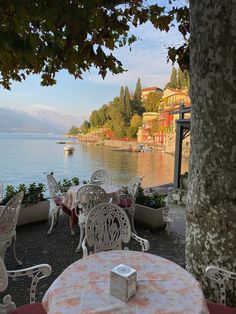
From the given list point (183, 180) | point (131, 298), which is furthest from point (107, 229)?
point (183, 180)

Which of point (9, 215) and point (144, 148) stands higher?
point (9, 215)

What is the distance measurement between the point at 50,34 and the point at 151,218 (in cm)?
346

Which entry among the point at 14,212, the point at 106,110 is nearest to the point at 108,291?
the point at 14,212

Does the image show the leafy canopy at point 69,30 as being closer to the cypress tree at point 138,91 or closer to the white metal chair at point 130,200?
the white metal chair at point 130,200

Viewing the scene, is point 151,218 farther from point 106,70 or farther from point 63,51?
point 63,51

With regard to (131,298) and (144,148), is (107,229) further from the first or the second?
(144,148)

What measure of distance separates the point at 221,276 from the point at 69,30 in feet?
→ 7.30

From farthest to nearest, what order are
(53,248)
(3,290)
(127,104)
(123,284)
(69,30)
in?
(127,104)
(53,248)
(69,30)
(3,290)
(123,284)

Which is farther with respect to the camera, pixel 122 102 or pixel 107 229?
pixel 122 102

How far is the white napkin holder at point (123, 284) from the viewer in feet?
4.34

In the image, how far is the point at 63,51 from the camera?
2518mm

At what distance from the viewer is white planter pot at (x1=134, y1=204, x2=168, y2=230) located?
470 cm

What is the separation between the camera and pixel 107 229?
2.62m

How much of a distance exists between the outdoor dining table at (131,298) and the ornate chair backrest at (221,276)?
1.00 ft
